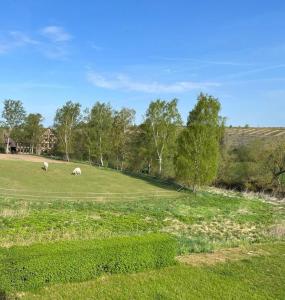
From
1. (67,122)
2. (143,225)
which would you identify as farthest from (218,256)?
(67,122)

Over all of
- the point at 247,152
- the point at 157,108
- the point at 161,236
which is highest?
the point at 157,108

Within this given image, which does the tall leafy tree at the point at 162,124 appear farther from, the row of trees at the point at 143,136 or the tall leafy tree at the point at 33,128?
the tall leafy tree at the point at 33,128

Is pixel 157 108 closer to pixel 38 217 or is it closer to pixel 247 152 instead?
pixel 247 152

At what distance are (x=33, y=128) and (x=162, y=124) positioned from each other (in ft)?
122

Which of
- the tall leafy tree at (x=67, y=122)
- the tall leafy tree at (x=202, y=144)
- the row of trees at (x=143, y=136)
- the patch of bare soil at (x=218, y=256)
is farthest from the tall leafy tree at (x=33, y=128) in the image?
the patch of bare soil at (x=218, y=256)

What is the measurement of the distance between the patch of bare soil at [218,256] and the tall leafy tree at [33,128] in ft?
225

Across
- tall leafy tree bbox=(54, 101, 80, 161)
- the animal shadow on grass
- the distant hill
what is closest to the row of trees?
tall leafy tree bbox=(54, 101, 80, 161)

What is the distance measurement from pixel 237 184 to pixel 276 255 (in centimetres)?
4036

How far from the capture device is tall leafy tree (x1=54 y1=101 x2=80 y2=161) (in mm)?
64312

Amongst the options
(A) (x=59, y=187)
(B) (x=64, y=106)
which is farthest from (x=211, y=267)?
(B) (x=64, y=106)

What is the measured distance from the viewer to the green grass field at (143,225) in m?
10.1

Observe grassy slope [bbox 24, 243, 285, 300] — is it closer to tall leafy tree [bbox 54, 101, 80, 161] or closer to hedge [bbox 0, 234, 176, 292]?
hedge [bbox 0, 234, 176, 292]

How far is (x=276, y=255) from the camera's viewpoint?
544 inches

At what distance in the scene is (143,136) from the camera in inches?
2167
